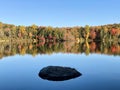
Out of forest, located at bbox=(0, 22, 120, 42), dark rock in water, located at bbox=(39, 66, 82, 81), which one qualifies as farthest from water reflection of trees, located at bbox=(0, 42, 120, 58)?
forest, located at bbox=(0, 22, 120, 42)

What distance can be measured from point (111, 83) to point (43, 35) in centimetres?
10269

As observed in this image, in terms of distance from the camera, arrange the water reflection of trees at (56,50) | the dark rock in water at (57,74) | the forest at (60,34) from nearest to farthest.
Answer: the dark rock in water at (57,74)
the water reflection of trees at (56,50)
the forest at (60,34)

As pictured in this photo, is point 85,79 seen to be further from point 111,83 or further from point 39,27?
point 39,27

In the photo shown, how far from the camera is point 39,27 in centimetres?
12588

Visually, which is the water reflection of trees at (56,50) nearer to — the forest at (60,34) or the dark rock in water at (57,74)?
the dark rock in water at (57,74)

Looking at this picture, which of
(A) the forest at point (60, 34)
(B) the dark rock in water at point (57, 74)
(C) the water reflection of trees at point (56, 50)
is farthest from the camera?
(A) the forest at point (60, 34)

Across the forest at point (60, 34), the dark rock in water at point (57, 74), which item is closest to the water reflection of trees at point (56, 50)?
the dark rock in water at point (57, 74)

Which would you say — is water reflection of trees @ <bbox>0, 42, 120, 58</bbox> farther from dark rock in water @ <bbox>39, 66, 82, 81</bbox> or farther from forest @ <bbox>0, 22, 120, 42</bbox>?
forest @ <bbox>0, 22, 120, 42</bbox>

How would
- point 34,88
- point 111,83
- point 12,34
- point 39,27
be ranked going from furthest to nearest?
point 39,27 < point 12,34 < point 111,83 < point 34,88

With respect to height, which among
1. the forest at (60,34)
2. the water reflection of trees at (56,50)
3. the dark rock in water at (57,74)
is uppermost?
the forest at (60,34)

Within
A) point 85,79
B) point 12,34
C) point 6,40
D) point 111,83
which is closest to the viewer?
point 111,83

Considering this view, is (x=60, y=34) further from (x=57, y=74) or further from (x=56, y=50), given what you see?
(x=57, y=74)

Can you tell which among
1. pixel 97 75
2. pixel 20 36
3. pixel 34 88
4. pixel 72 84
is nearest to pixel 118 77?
pixel 97 75

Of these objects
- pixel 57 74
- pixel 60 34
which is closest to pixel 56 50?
pixel 57 74
